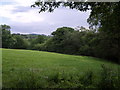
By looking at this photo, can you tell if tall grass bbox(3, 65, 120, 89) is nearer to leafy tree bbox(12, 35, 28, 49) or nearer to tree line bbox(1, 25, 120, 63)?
leafy tree bbox(12, 35, 28, 49)

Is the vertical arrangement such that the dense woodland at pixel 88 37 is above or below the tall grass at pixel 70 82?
above

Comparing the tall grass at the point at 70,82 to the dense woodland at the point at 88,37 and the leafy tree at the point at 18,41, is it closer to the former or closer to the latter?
the dense woodland at the point at 88,37

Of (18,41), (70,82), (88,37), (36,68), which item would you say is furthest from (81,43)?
(70,82)

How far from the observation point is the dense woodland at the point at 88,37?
4.29 metres

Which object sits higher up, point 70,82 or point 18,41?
point 18,41

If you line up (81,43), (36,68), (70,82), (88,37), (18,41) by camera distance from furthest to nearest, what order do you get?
1. (81,43)
2. (88,37)
3. (18,41)
4. (36,68)
5. (70,82)

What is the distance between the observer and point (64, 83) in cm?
397

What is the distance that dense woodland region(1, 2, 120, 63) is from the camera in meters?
4.29

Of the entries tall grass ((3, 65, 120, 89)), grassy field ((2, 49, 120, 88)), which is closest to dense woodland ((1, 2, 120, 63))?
grassy field ((2, 49, 120, 88))

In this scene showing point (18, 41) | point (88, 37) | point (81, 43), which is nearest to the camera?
point (18, 41)

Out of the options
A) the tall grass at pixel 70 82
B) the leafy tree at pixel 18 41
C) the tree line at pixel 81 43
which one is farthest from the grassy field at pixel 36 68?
the tree line at pixel 81 43

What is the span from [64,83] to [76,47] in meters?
28.9

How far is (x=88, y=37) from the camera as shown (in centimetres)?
2514

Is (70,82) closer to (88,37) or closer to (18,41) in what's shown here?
(18,41)
